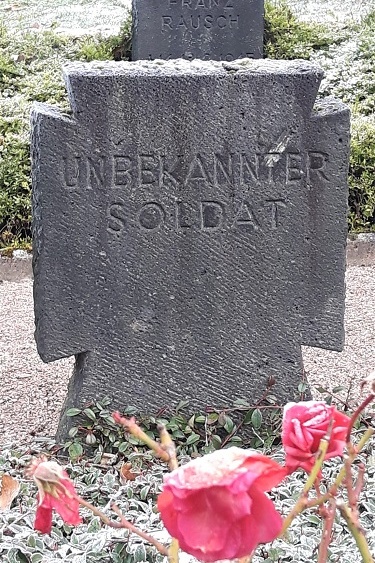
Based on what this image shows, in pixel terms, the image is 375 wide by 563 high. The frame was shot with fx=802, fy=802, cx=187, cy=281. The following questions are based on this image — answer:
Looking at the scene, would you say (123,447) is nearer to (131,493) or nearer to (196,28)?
(131,493)

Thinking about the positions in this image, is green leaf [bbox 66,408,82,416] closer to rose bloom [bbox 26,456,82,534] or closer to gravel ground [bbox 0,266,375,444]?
gravel ground [bbox 0,266,375,444]

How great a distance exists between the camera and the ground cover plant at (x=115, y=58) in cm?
591

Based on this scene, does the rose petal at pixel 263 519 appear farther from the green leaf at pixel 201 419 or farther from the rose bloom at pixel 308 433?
the green leaf at pixel 201 419

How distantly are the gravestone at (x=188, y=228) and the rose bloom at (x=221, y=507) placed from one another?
6.93ft

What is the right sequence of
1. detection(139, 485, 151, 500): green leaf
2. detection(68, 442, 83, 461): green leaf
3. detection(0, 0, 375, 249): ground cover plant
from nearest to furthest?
1. detection(139, 485, 151, 500): green leaf
2. detection(68, 442, 83, 461): green leaf
3. detection(0, 0, 375, 249): ground cover plant

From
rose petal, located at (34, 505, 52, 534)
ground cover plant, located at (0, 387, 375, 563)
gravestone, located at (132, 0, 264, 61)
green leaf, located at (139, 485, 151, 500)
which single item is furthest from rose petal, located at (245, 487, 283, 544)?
gravestone, located at (132, 0, 264, 61)

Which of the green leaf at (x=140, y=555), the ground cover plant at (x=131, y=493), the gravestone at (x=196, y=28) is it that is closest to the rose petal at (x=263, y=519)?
the ground cover plant at (x=131, y=493)

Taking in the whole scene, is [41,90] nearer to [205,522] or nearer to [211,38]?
[211,38]

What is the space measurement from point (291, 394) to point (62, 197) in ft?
3.74

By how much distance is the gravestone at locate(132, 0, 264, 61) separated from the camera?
7.16 meters

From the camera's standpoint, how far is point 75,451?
9.37 feet

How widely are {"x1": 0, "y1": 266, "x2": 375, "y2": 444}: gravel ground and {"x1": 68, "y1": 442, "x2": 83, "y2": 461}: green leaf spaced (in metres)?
0.44

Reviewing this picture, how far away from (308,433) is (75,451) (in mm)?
2065

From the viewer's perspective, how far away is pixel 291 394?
3.06m
